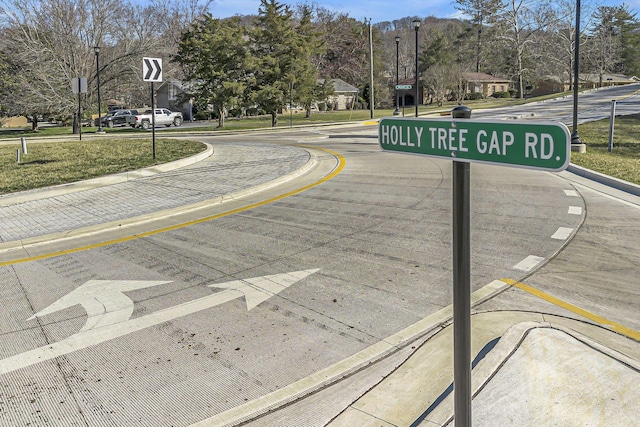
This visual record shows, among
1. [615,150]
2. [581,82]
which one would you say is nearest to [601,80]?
[581,82]

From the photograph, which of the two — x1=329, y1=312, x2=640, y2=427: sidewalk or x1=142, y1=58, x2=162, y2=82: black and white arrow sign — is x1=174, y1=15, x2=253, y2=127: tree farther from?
x1=329, y1=312, x2=640, y2=427: sidewalk

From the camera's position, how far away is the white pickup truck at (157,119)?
40.7 meters

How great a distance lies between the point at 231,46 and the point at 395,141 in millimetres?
35835

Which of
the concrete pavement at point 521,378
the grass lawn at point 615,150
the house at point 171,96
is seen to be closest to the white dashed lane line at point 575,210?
the grass lawn at point 615,150

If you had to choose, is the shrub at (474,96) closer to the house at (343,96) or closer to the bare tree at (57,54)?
the house at (343,96)

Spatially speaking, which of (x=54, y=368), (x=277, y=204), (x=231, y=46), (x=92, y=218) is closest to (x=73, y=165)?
(x=92, y=218)

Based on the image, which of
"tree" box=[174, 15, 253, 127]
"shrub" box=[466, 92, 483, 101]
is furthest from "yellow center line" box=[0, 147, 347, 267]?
"shrub" box=[466, 92, 483, 101]

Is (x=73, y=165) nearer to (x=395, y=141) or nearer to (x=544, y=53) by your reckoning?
(x=395, y=141)

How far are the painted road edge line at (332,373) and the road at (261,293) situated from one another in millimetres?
14

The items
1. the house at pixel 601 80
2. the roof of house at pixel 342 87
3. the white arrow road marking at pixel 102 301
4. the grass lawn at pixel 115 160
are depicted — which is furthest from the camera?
the house at pixel 601 80

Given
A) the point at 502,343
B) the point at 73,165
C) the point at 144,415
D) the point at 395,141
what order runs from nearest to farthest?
the point at 395,141
the point at 144,415
the point at 502,343
the point at 73,165

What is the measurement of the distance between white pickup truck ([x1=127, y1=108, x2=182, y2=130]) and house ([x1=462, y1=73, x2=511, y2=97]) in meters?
46.0

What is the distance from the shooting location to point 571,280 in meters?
5.41

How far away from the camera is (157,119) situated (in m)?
44.4
